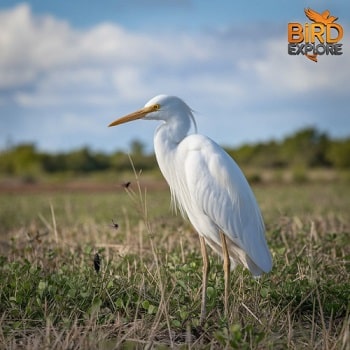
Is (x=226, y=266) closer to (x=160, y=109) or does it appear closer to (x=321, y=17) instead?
(x=160, y=109)

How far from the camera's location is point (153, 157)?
118 feet

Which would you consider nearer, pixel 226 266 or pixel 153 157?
pixel 226 266

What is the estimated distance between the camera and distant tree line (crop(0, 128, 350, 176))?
35.7 m

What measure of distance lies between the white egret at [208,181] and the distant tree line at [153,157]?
29.8 metres

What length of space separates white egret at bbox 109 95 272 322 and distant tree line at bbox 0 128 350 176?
29.8m

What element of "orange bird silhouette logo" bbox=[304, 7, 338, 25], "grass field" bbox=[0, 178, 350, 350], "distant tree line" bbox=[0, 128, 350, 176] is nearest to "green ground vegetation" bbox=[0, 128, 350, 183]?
"distant tree line" bbox=[0, 128, 350, 176]

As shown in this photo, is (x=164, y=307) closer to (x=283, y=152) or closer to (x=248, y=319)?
(x=248, y=319)

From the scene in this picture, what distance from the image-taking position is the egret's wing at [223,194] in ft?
15.0

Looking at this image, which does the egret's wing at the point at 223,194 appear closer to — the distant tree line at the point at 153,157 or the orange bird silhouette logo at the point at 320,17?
the orange bird silhouette logo at the point at 320,17

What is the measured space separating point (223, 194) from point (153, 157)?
103ft

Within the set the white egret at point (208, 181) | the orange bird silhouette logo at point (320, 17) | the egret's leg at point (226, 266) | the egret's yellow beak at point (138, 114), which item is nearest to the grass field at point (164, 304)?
the egret's leg at point (226, 266)

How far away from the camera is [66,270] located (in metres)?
5.40

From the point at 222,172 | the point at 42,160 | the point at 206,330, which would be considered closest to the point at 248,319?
the point at 206,330

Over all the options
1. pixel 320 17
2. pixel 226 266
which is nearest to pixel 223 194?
pixel 226 266
